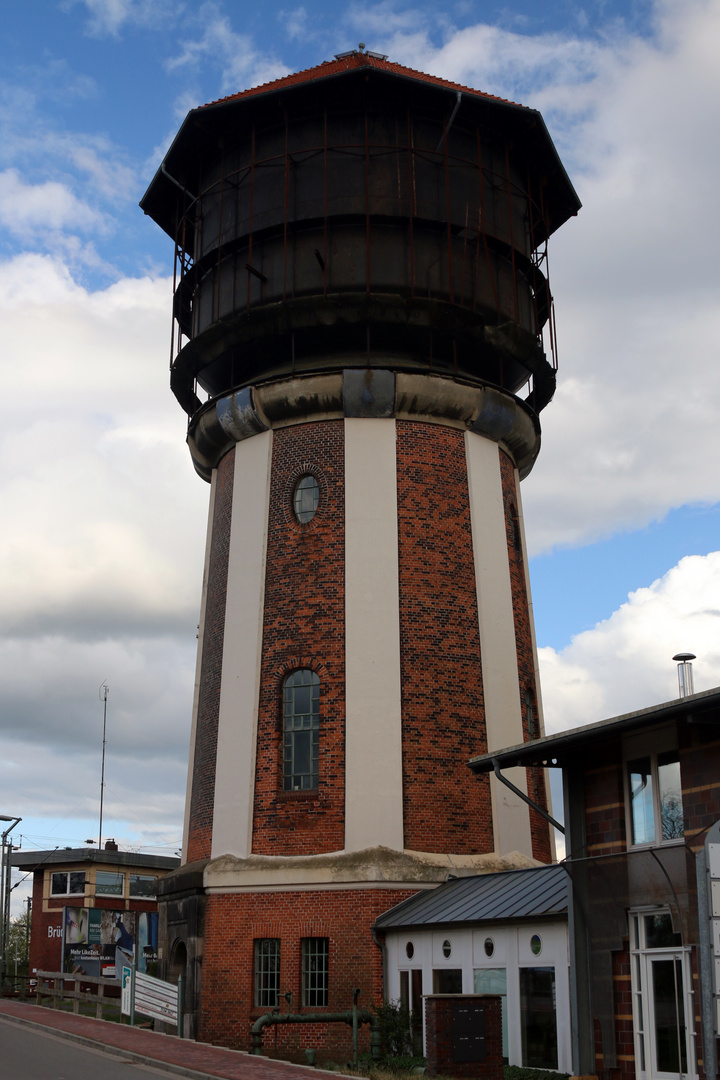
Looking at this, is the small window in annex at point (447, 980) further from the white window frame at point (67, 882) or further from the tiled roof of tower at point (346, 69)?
the white window frame at point (67, 882)

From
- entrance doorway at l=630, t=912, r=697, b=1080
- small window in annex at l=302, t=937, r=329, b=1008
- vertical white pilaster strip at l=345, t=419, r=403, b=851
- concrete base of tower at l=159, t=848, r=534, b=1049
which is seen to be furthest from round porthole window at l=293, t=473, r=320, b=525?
entrance doorway at l=630, t=912, r=697, b=1080

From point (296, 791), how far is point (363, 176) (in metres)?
12.9

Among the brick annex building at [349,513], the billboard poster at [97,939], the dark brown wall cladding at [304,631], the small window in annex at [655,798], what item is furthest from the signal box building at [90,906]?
the small window in annex at [655,798]

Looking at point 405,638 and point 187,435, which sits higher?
point 187,435

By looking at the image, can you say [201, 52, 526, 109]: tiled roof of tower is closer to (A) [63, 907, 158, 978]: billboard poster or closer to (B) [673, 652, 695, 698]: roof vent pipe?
(B) [673, 652, 695, 698]: roof vent pipe

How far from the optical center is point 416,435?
25.5 meters

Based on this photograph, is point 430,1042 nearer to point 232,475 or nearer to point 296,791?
point 296,791

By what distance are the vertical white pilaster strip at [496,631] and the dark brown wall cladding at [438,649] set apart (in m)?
0.17

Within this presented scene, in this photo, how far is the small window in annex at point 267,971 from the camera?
22156mm

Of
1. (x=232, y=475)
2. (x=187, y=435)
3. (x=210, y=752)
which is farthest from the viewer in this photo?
(x=187, y=435)

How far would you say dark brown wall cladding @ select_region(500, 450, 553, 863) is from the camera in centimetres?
2495

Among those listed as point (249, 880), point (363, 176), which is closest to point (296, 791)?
point (249, 880)

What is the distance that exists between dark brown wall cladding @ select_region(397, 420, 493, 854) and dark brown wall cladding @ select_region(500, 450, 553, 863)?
1469 millimetres

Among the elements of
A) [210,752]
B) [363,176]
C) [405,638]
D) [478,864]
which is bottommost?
[478,864]
